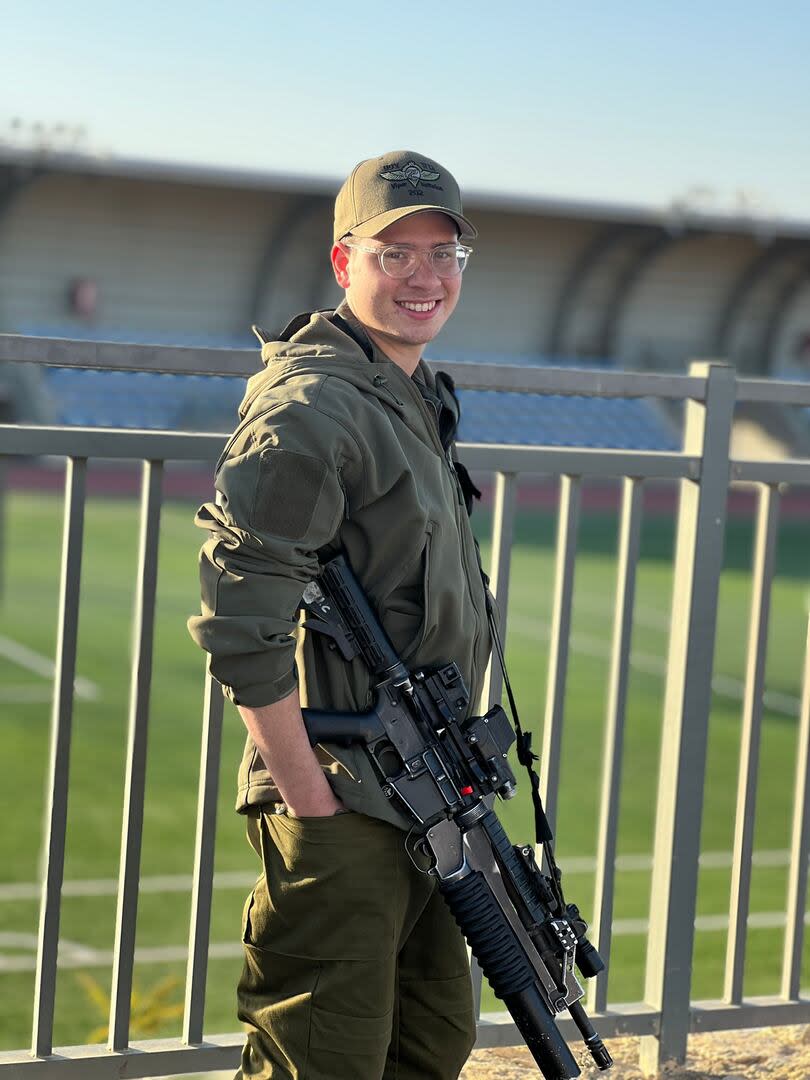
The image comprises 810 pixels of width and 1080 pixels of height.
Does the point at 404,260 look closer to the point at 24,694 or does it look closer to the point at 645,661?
the point at 24,694

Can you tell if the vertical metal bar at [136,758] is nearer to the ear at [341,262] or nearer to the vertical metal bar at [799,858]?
the ear at [341,262]

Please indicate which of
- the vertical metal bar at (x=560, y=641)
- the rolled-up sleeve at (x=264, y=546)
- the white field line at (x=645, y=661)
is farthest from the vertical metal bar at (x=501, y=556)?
the white field line at (x=645, y=661)

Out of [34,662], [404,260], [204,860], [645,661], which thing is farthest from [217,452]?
[645,661]

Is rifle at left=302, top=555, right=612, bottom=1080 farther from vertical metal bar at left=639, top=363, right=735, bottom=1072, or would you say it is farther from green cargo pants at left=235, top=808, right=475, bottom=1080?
vertical metal bar at left=639, top=363, right=735, bottom=1072

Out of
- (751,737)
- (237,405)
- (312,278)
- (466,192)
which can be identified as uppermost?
(466,192)

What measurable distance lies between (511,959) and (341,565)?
66 cm

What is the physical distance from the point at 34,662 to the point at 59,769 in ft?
39.2

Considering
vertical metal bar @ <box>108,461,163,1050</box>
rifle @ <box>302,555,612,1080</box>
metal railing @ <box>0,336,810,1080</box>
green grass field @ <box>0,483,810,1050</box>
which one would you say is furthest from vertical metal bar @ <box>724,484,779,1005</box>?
green grass field @ <box>0,483,810,1050</box>

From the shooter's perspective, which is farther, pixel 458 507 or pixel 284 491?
pixel 458 507

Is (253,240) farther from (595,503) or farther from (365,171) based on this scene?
(365,171)

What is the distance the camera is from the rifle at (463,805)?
2.12 metres

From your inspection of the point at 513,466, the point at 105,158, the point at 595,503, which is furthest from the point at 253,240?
the point at 513,466

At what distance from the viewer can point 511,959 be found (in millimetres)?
2252

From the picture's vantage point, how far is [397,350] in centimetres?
225
